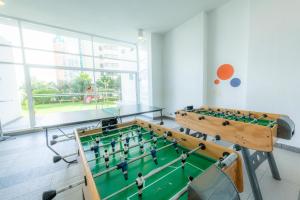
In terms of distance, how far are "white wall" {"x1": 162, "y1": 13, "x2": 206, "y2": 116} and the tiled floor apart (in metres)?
2.20

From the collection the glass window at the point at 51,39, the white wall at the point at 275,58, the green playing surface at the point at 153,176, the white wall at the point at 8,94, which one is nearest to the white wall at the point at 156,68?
the glass window at the point at 51,39

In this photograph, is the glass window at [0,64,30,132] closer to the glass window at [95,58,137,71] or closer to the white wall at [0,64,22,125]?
the white wall at [0,64,22,125]

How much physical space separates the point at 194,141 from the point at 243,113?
1.53 m

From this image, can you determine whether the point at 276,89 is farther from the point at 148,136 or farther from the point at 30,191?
the point at 30,191

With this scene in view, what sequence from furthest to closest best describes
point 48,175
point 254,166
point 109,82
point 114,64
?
point 109,82 → point 114,64 → point 48,175 → point 254,166

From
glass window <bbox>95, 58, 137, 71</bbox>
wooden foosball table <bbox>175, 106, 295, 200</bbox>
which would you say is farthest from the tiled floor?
glass window <bbox>95, 58, 137, 71</bbox>

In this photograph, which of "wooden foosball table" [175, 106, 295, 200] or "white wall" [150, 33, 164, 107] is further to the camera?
"white wall" [150, 33, 164, 107]

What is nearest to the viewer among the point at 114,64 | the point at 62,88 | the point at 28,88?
the point at 28,88

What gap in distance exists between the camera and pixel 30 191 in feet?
5.91

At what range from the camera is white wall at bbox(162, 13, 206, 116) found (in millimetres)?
3863

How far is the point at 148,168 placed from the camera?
40.0 inches

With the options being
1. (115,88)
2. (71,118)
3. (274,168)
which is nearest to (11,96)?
(115,88)

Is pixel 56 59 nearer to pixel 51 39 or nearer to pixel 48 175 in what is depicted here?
pixel 51 39

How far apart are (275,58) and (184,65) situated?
7.36 ft
